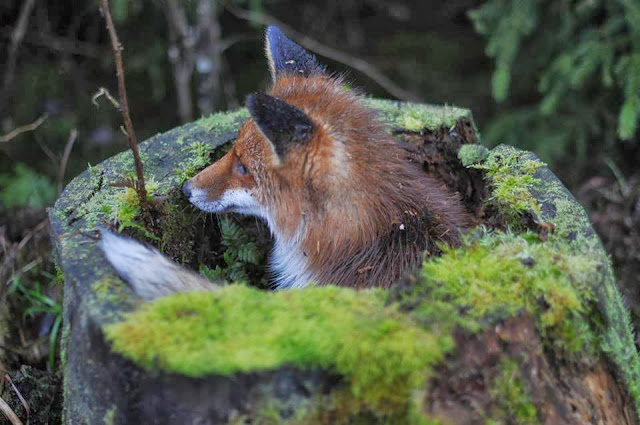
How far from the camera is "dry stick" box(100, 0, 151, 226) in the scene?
3.18m

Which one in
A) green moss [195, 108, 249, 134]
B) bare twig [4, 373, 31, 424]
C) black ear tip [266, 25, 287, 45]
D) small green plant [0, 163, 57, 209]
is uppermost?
black ear tip [266, 25, 287, 45]

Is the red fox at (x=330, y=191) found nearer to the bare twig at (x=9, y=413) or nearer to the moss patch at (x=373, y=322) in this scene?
the moss patch at (x=373, y=322)

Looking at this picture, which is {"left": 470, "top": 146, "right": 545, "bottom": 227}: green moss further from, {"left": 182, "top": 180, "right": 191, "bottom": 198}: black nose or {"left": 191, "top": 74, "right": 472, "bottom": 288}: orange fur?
{"left": 182, "top": 180, "right": 191, "bottom": 198}: black nose

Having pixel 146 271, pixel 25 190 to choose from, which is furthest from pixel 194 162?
pixel 25 190

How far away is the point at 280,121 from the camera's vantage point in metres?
3.22

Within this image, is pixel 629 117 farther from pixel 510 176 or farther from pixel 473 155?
pixel 510 176

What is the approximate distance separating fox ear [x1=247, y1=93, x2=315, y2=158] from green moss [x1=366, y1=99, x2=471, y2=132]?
1006mm

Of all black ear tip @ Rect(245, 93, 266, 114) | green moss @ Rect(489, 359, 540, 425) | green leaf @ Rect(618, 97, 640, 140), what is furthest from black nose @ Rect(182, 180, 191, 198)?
green leaf @ Rect(618, 97, 640, 140)

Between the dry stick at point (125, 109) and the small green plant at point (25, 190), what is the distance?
2980mm

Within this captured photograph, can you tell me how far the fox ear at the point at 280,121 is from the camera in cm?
312

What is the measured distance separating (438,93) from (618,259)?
3.24 meters

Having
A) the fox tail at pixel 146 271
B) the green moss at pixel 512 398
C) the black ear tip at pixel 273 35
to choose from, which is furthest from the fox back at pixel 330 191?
the green moss at pixel 512 398

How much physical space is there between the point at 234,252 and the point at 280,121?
1009 mm

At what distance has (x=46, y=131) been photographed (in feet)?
23.7
